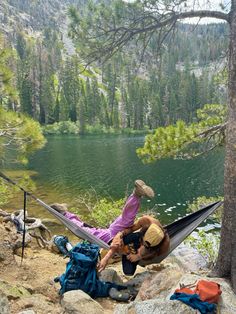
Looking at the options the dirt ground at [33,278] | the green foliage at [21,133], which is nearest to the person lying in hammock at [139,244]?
the dirt ground at [33,278]

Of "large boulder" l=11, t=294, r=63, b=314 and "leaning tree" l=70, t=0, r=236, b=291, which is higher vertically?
"leaning tree" l=70, t=0, r=236, b=291

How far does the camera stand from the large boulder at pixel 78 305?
3.26m

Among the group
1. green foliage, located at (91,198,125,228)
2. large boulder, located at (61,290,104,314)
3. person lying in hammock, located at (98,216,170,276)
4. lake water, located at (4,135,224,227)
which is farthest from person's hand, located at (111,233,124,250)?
lake water, located at (4,135,224,227)

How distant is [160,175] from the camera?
25.0 metres

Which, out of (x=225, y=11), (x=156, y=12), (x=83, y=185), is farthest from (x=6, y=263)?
(x=83, y=185)

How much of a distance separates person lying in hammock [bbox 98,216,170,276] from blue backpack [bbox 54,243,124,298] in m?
0.15

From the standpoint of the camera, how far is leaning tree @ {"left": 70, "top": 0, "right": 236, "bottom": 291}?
3643 millimetres

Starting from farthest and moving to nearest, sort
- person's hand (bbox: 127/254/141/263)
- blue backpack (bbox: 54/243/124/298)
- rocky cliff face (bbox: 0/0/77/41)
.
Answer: rocky cliff face (bbox: 0/0/77/41) < person's hand (bbox: 127/254/141/263) < blue backpack (bbox: 54/243/124/298)

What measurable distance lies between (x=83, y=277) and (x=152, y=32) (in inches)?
119

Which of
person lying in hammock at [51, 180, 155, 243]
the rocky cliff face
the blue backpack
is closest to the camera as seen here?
the blue backpack

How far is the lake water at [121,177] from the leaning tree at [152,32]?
10.0 m

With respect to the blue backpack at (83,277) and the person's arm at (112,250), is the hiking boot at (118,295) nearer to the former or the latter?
the blue backpack at (83,277)

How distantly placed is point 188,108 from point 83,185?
1907 inches

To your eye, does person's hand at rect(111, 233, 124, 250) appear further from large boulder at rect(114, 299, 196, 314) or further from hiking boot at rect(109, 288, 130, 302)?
large boulder at rect(114, 299, 196, 314)
